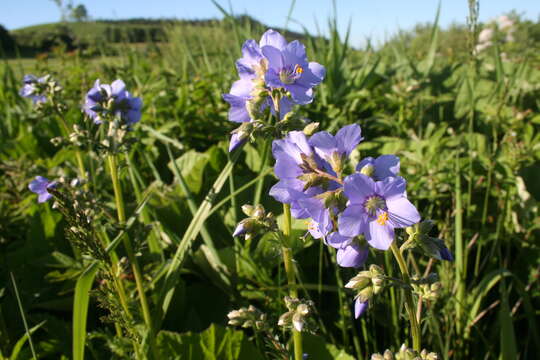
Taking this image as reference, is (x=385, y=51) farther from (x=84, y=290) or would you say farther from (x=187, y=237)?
(x=84, y=290)

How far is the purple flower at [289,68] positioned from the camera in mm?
1235

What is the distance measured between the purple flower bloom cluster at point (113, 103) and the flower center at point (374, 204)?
1.38 m

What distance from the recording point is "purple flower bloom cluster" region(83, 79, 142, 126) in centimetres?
200

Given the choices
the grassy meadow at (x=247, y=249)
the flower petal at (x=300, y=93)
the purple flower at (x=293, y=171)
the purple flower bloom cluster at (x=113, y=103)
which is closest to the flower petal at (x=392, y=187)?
the purple flower at (x=293, y=171)

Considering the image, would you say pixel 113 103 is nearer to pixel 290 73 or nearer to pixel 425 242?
pixel 290 73

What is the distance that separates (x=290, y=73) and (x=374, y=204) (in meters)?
0.53

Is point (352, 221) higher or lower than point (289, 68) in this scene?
lower

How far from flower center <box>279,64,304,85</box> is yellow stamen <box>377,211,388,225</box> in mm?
506

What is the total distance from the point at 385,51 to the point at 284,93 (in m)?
5.23

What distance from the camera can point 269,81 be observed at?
3.90ft

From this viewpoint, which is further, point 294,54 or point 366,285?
point 294,54

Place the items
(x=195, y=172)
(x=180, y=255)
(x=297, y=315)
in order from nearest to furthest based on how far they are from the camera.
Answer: (x=297, y=315) < (x=180, y=255) < (x=195, y=172)

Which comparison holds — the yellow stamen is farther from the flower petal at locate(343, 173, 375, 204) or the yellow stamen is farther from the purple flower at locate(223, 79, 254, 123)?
the purple flower at locate(223, 79, 254, 123)

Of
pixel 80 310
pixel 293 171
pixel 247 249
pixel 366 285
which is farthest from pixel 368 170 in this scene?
pixel 247 249
